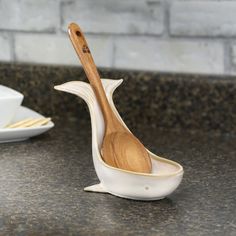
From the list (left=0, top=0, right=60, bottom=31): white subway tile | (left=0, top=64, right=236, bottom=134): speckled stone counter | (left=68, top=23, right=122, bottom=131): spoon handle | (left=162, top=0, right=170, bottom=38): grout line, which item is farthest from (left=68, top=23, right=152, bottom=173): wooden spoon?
(left=0, top=0, right=60, bottom=31): white subway tile

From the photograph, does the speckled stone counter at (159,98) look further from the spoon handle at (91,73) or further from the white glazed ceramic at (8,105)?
the spoon handle at (91,73)

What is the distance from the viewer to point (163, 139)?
120cm

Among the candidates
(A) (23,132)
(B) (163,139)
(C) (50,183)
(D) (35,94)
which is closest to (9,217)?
(C) (50,183)

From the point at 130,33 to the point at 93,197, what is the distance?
63 cm

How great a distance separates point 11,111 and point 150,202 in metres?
0.41

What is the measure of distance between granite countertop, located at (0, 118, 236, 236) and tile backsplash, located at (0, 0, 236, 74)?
24 cm

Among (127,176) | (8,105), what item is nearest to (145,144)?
(8,105)

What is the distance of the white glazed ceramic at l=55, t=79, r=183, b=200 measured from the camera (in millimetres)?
753

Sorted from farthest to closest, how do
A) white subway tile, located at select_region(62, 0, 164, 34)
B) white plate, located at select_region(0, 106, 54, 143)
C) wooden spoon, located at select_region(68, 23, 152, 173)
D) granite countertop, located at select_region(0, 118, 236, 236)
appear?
white subway tile, located at select_region(62, 0, 164, 34), white plate, located at select_region(0, 106, 54, 143), wooden spoon, located at select_region(68, 23, 152, 173), granite countertop, located at select_region(0, 118, 236, 236)

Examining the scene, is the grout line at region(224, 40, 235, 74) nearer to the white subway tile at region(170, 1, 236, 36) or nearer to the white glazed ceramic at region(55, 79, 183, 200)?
the white subway tile at region(170, 1, 236, 36)

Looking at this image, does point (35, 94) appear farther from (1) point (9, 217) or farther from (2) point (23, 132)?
(1) point (9, 217)

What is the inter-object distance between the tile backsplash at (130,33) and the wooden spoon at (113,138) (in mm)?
499

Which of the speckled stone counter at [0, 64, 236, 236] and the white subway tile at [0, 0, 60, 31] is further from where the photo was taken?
the white subway tile at [0, 0, 60, 31]

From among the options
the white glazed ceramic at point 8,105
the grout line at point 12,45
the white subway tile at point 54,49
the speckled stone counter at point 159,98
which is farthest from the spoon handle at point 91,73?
the grout line at point 12,45
